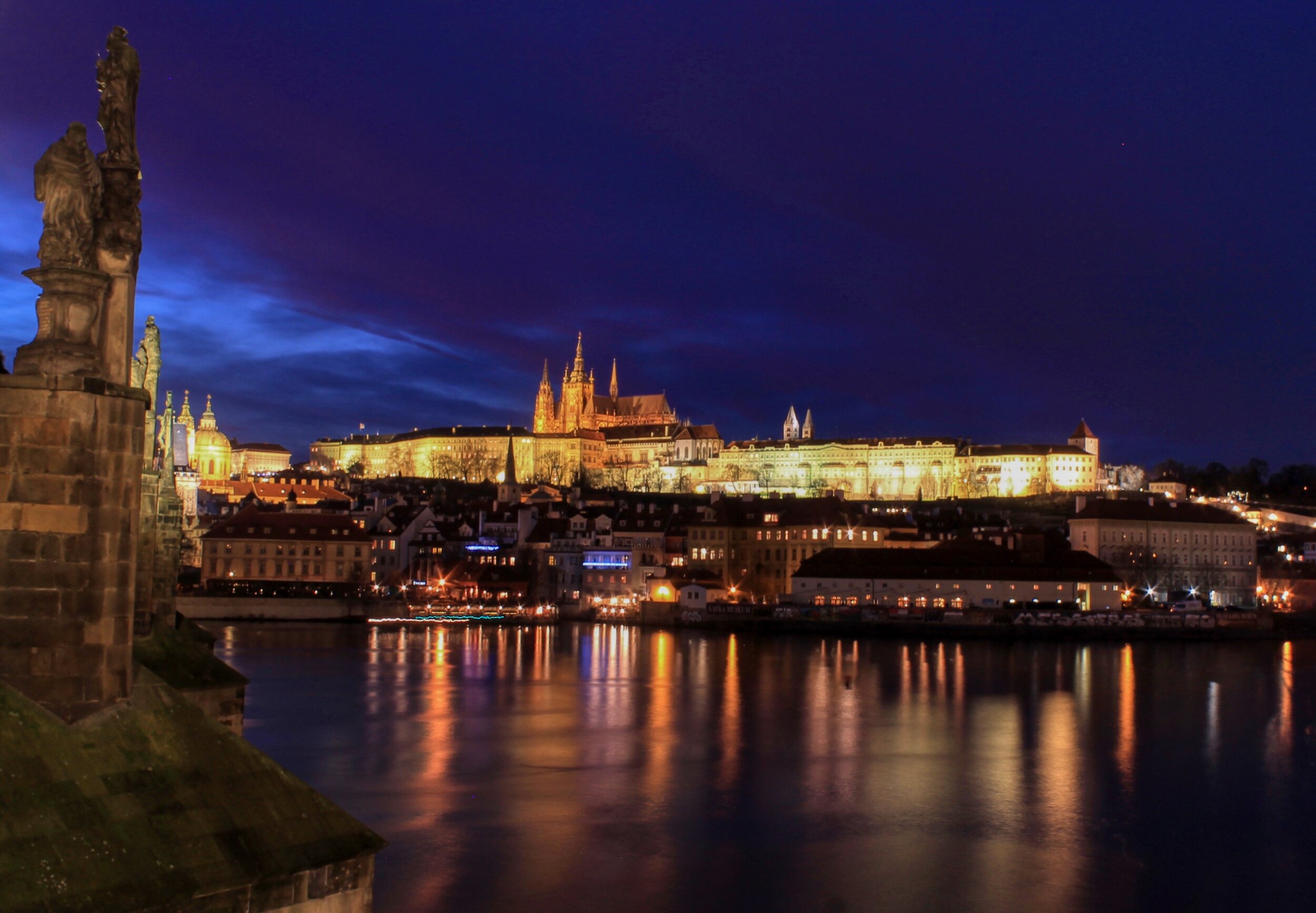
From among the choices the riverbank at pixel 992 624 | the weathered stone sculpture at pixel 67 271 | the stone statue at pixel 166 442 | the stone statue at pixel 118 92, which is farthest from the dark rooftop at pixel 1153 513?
the weathered stone sculpture at pixel 67 271

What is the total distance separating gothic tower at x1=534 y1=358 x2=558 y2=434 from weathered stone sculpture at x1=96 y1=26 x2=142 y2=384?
493ft

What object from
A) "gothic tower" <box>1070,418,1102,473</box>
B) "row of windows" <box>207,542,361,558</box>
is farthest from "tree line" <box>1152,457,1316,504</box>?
"row of windows" <box>207,542,361,558</box>

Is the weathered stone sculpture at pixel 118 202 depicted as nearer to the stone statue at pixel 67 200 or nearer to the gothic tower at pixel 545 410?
the stone statue at pixel 67 200

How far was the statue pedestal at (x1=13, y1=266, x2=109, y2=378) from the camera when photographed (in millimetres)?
4793

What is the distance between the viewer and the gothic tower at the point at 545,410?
515ft

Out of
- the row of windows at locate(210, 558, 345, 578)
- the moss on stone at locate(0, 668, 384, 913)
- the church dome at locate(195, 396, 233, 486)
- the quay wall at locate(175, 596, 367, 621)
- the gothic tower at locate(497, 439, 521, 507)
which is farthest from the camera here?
the church dome at locate(195, 396, 233, 486)

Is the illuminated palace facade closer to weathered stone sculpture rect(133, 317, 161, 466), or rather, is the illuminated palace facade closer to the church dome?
the church dome

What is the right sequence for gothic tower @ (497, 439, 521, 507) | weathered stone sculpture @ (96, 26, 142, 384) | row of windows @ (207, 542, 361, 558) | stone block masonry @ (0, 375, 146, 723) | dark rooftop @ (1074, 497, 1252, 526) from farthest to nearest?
gothic tower @ (497, 439, 521, 507) < dark rooftop @ (1074, 497, 1252, 526) < row of windows @ (207, 542, 361, 558) < weathered stone sculpture @ (96, 26, 142, 384) < stone block masonry @ (0, 375, 146, 723)

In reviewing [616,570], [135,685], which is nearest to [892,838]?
[135,685]

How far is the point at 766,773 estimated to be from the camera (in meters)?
19.7

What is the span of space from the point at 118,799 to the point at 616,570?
180 ft

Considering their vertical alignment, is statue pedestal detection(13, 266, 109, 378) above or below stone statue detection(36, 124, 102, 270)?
below

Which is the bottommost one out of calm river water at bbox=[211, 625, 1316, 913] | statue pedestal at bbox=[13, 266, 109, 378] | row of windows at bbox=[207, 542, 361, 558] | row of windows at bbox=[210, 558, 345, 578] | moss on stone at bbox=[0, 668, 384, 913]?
calm river water at bbox=[211, 625, 1316, 913]

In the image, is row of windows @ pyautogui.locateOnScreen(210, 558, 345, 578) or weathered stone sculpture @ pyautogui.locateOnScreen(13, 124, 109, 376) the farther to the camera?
row of windows @ pyautogui.locateOnScreen(210, 558, 345, 578)
